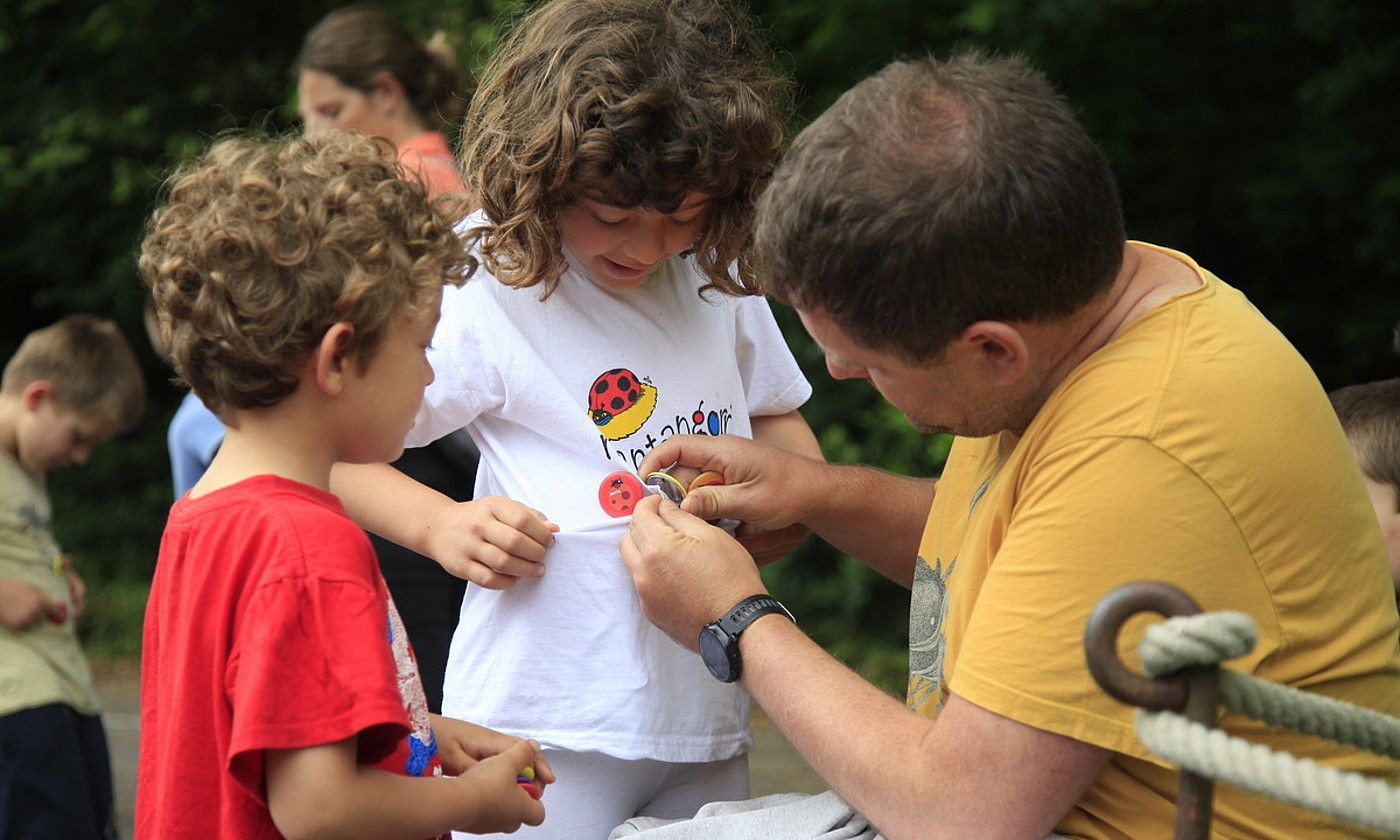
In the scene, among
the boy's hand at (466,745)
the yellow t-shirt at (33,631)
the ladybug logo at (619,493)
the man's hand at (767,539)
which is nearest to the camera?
the boy's hand at (466,745)

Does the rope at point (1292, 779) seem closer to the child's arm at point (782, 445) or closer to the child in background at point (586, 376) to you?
the child in background at point (586, 376)

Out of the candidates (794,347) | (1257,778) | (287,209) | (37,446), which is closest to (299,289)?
(287,209)

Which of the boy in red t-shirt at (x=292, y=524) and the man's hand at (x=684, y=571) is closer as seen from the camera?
the boy in red t-shirt at (x=292, y=524)

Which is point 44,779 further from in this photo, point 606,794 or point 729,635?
point 729,635

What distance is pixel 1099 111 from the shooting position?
6.27m

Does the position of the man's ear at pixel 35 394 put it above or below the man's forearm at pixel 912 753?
below

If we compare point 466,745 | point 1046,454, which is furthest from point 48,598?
point 1046,454

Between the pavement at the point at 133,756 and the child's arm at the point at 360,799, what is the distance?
3.30m

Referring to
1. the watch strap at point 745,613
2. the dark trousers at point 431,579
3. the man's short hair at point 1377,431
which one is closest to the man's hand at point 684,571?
the watch strap at point 745,613

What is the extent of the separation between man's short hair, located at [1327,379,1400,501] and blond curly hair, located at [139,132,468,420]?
1760 mm

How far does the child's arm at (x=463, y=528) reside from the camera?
200 cm

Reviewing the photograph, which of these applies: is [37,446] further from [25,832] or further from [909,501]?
[909,501]

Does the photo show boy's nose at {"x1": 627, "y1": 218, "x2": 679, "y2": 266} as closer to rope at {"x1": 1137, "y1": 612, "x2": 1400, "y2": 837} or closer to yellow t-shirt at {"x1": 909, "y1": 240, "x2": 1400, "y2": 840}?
yellow t-shirt at {"x1": 909, "y1": 240, "x2": 1400, "y2": 840}

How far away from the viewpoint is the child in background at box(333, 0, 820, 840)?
2039 millimetres
